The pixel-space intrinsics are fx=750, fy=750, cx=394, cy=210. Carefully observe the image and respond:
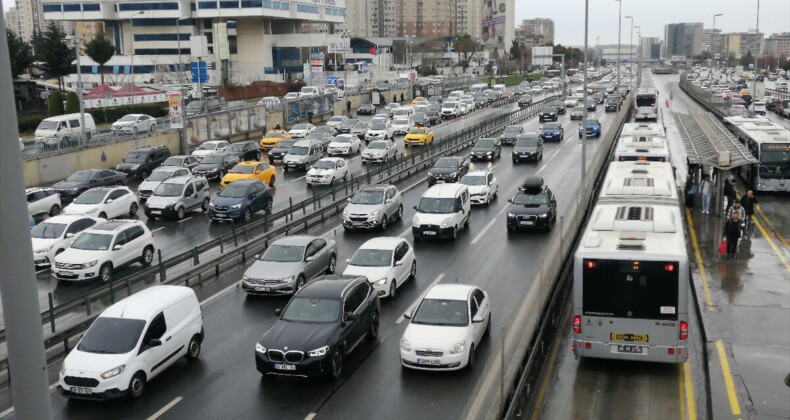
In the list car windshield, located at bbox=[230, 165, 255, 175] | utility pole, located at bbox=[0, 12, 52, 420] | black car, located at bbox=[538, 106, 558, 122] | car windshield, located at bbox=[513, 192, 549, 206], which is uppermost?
utility pole, located at bbox=[0, 12, 52, 420]

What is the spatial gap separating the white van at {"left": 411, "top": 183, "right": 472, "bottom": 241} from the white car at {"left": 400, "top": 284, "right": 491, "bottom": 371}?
1003 cm

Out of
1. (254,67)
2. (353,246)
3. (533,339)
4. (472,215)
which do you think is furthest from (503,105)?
(533,339)

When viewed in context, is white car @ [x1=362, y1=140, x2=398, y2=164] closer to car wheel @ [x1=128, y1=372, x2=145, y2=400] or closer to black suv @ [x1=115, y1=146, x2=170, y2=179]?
black suv @ [x1=115, y1=146, x2=170, y2=179]

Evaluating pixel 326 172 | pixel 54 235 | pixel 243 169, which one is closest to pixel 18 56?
pixel 243 169

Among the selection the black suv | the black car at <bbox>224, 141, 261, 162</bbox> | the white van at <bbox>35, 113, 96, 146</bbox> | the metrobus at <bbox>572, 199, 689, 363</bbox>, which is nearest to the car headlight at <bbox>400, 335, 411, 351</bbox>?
the metrobus at <bbox>572, 199, 689, 363</bbox>

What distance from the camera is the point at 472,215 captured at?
32.1 m

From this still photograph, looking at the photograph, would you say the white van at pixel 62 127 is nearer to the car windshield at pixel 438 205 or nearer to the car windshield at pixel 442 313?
the car windshield at pixel 438 205

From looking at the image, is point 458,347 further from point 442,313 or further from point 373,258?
point 373,258

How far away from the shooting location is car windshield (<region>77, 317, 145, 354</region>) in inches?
571

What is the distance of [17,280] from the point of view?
187 inches

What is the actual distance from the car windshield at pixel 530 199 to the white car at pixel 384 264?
8.17m

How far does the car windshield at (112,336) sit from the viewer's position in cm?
1451

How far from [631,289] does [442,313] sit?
392 cm

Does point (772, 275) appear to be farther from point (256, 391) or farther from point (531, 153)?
point (531, 153)
